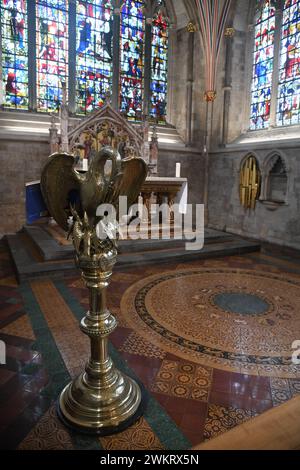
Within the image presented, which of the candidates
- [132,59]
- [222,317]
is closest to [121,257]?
[222,317]

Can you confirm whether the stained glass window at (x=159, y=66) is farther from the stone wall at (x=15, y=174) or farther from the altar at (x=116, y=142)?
the stone wall at (x=15, y=174)

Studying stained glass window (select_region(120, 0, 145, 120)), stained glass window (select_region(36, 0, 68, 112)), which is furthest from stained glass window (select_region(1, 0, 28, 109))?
stained glass window (select_region(120, 0, 145, 120))

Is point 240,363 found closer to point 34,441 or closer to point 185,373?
point 185,373

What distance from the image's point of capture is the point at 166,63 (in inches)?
447

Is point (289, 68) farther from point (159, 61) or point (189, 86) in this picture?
point (159, 61)

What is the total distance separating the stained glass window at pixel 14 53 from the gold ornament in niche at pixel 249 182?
6628mm

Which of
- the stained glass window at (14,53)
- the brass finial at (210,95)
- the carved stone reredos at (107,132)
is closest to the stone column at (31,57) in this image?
the stained glass window at (14,53)

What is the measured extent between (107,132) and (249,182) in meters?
4.41

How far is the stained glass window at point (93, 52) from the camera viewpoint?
9711mm

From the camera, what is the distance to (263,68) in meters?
10.0

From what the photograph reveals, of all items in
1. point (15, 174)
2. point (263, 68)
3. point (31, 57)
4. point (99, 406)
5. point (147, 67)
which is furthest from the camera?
point (147, 67)

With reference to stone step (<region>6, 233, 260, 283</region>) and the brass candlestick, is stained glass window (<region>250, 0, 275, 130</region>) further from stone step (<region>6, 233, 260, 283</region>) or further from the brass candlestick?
the brass candlestick

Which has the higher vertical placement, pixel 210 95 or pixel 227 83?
pixel 227 83

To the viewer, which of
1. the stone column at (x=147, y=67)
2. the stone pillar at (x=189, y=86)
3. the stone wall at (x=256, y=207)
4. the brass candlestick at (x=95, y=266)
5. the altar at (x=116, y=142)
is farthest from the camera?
the stone pillar at (x=189, y=86)
